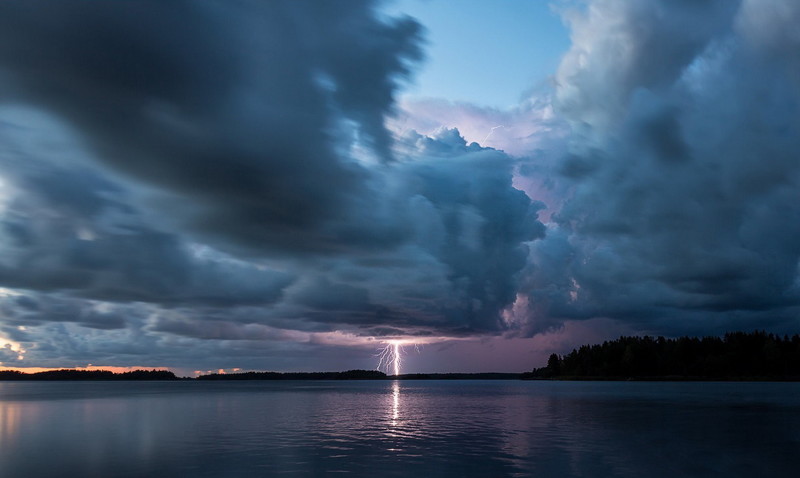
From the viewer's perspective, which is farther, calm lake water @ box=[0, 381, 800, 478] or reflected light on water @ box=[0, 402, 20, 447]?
reflected light on water @ box=[0, 402, 20, 447]

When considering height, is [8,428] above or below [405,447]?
below

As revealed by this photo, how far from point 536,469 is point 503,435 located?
74.1 feet

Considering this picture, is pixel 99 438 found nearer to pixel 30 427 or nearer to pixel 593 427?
pixel 30 427

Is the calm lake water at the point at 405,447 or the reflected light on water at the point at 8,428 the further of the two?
the reflected light on water at the point at 8,428

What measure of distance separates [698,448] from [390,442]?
29830mm

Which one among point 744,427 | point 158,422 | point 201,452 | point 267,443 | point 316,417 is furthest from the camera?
point 316,417

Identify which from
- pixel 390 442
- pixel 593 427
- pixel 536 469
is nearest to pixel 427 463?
pixel 536 469

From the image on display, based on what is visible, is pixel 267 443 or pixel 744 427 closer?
pixel 267 443

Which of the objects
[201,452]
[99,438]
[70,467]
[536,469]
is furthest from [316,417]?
[536,469]

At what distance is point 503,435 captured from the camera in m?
64.3

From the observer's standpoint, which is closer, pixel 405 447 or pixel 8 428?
pixel 405 447

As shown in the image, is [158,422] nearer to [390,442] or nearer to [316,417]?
[316,417]

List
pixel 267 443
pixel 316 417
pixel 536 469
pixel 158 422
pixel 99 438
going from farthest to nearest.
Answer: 1. pixel 316 417
2. pixel 158 422
3. pixel 99 438
4. pixel 267 443
5. pixel 536 469

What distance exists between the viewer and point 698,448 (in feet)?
179
